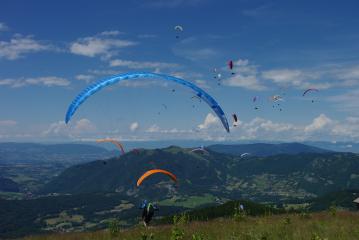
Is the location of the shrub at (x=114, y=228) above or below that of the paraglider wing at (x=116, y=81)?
below

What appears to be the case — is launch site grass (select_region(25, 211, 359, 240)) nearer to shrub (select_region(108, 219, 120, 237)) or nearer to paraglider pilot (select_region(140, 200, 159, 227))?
shrub (select_region(108, 219, 120, 237))

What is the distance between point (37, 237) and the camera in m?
16.9

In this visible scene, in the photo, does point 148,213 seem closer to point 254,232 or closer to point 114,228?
point 114,228

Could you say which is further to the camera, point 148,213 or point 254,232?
point 148,213

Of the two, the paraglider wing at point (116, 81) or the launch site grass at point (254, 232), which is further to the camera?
the paraglider wing at point (116, 81)

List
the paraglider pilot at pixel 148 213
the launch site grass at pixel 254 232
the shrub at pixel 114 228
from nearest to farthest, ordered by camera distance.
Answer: the launch site grass at pixel 254 232
the shrub at pixel 114 228
the paraglider pilot at pixel 148 213

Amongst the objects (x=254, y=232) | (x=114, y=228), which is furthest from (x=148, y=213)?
(x=254, y=232)

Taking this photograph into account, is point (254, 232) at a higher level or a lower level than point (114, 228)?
higher

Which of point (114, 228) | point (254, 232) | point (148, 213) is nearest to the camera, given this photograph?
point (254, 232)

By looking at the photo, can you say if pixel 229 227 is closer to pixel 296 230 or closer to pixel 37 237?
pixel 296 230

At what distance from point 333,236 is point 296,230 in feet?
4.91

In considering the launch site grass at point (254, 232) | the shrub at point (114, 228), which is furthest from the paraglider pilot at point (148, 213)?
the shrub at point (114, 228)

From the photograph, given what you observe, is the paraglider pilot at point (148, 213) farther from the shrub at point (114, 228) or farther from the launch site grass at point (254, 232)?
the shrub at point (114, 228)

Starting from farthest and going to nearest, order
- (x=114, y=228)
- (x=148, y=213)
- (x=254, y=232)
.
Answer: (x=148, y=213)
(x=114, y=228)
(x=254, y=232)
